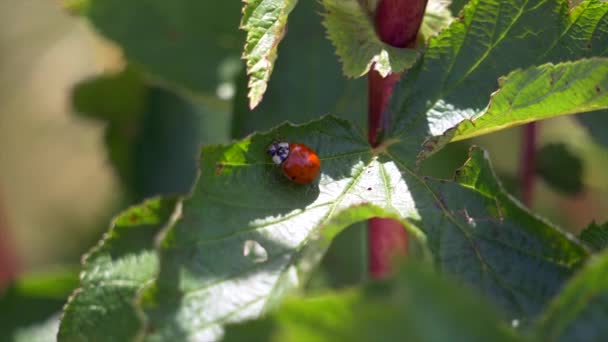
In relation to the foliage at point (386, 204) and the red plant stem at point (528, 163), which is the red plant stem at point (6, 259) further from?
the red plant stem at point (528, 163)

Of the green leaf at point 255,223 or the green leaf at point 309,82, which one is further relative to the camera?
the green leaf at point 309,82

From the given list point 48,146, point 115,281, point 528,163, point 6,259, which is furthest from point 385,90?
point 48,146

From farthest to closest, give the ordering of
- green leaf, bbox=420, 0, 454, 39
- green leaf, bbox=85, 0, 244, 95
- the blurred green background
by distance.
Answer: the blurred green background < green leaf, bbox=85, 0, 244, 95 < green leaf, bbox=420, 0, 454, 39

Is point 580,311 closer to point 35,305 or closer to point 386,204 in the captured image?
point 386,204

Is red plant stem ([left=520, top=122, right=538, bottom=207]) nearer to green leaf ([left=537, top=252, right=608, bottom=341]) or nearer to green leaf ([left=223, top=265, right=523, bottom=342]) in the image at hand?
green leaf ([left=537, top=252, right=608, bottom=341])

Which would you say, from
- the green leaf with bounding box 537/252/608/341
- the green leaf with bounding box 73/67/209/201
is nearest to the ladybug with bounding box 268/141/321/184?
the green leaf with bounding box 537/252/608/341

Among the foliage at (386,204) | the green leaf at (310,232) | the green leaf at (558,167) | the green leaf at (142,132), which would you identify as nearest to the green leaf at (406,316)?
the foliage at (386,204)

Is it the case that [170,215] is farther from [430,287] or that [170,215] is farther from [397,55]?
[430,287]
